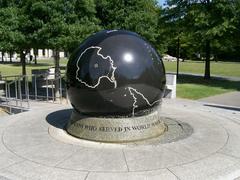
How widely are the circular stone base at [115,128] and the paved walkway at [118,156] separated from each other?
0.26m

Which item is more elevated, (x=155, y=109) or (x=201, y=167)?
(x=155, y=109)

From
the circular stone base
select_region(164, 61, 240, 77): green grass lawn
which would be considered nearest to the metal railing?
the circular stone base

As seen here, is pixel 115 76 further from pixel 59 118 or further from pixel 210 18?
pixel 210 18

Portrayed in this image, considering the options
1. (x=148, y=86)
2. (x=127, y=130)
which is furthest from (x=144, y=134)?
(x=148, y=86)

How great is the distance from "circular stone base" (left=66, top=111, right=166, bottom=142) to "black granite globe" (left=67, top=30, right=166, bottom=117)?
14cm

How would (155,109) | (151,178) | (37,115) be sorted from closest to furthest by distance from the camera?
(151,178) → (155,109) → (37,115)

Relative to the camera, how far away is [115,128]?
8.15 m

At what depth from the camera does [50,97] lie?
1669 centimetres

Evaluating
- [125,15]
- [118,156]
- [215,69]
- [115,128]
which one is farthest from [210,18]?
[118,156]

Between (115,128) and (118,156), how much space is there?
121 centimetres

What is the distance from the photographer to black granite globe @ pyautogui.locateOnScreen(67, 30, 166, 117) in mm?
7941

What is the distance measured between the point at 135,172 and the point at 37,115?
542 cm

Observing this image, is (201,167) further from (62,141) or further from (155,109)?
(62,141)

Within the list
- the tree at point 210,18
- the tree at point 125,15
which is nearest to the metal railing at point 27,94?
the tree at point 125,15
